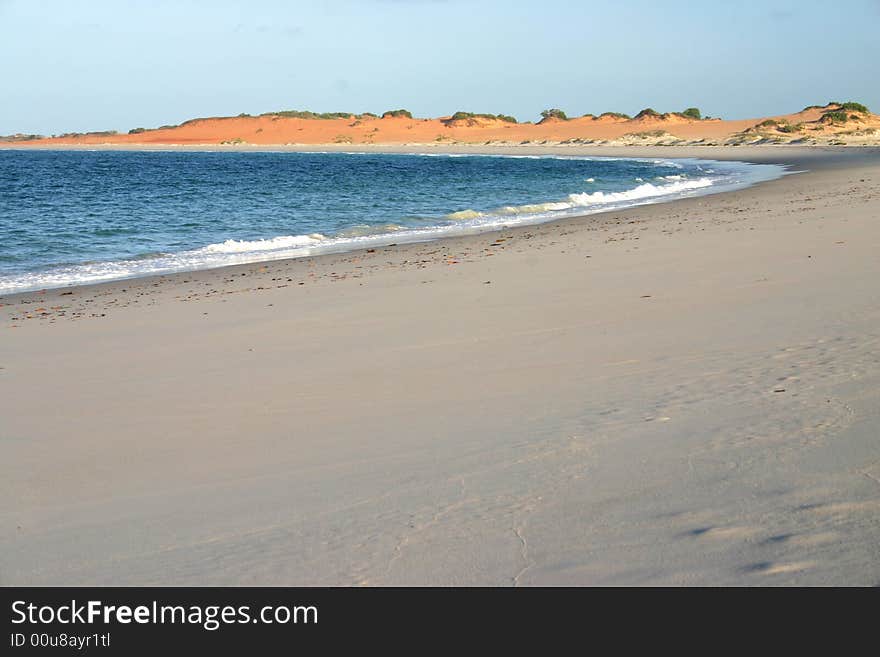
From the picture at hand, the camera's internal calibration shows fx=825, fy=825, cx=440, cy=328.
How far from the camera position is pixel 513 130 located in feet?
367

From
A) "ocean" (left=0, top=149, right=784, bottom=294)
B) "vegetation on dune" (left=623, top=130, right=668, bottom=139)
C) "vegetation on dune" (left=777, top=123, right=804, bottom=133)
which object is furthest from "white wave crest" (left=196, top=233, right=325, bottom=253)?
"vegetation on dune" (left=623, top=130, right=668, bottom=139)

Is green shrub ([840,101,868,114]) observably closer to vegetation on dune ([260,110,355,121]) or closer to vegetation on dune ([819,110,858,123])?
vegetation on dune ([819,110,858,123])

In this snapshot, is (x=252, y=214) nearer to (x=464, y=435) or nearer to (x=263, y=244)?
(x=263, y=244)

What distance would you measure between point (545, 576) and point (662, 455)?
1240mm

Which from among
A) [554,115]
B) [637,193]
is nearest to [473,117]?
[554,115]

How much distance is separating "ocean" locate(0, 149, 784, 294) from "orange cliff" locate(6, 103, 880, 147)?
3888 cm

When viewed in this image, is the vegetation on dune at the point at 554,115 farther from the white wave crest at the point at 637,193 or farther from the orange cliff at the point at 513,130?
the white wave crest at the point at 637,193

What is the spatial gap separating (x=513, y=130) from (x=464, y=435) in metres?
111

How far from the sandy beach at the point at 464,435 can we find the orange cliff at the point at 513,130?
6114 cm

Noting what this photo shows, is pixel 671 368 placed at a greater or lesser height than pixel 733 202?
lesser

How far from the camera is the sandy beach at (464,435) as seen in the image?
10.0ft
